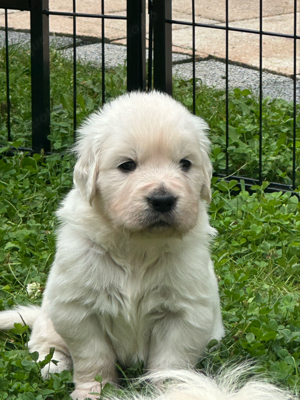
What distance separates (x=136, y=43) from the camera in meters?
4.50

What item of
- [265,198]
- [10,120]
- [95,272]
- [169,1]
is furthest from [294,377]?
[10,120]

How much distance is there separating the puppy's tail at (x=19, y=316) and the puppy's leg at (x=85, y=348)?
1.47 feet

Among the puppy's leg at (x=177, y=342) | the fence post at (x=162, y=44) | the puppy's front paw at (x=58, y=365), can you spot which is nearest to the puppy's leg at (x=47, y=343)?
the puppy's front paw at (x=58, y=365)

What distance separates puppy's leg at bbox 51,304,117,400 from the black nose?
54 centimetres

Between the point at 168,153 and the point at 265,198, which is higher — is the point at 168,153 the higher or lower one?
the higher one

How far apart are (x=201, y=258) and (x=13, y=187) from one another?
2.08 meters

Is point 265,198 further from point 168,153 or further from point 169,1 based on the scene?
point 168,153

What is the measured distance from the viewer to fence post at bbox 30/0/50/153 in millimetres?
4766

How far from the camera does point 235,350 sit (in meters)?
3.07

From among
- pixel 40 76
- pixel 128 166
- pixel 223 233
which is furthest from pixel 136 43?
pixel 128 166

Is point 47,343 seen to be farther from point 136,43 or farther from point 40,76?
point 40,76

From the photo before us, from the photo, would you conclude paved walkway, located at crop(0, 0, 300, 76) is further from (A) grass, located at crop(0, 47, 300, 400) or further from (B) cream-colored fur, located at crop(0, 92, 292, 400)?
(B) cream-colored fur, located at crop(0, 92, 292, 400)

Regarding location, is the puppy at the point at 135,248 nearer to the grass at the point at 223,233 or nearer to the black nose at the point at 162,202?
the black nose at the point at 162,202

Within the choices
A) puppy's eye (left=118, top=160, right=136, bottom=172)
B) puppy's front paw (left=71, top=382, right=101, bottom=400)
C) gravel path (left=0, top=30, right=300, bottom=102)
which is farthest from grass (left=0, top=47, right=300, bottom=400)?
puppy's eye (left=118, top=160, right=136, bottom=172)
